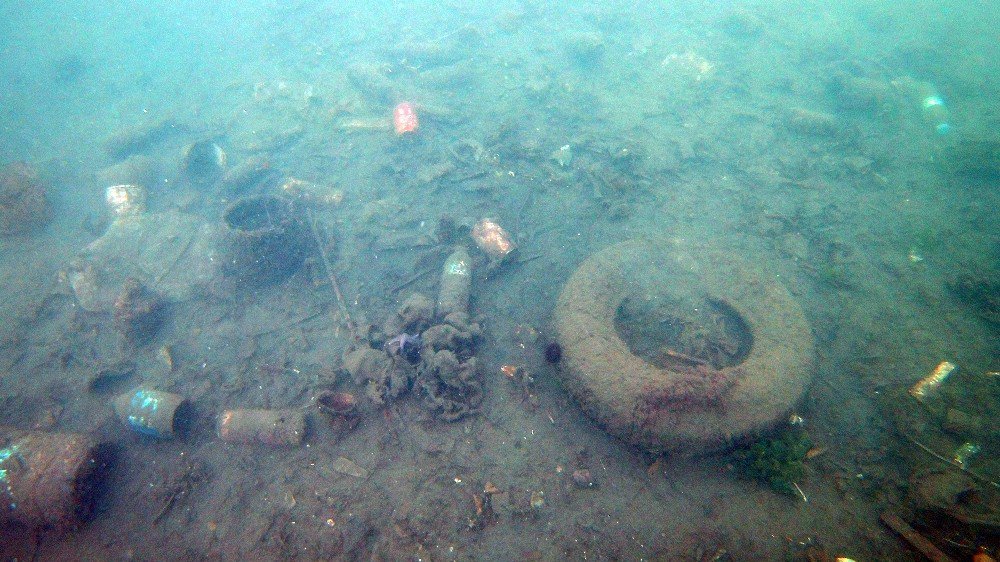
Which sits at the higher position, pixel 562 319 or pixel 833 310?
pixel 562 319

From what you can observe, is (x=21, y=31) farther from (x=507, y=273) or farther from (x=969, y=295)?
(x=969, y=295)

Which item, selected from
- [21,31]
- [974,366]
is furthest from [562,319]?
[21,31]

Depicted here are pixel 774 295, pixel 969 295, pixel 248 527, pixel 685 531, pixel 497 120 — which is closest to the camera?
pixel 685 531

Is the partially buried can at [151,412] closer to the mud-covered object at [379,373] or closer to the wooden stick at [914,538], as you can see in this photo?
the mud-covered object at [379,373]

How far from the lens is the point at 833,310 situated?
18.8 ft

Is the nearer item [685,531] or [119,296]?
[685,531]

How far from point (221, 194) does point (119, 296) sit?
3528 millimetres

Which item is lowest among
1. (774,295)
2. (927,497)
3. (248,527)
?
(248,527)

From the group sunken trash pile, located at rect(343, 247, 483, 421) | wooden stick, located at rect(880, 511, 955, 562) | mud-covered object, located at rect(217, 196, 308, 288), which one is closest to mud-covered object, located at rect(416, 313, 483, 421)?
sunken trash pile, located at rect(343, 247, 483, 421)

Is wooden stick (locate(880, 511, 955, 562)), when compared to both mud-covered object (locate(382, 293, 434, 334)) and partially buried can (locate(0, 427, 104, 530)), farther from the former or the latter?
partially buried can (locate(0, 427, 104, 530))

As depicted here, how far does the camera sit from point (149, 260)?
7199 mm

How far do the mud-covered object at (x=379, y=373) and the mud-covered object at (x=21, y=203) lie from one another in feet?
32.3

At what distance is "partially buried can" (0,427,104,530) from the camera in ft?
12.8

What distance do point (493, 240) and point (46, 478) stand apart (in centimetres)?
580
